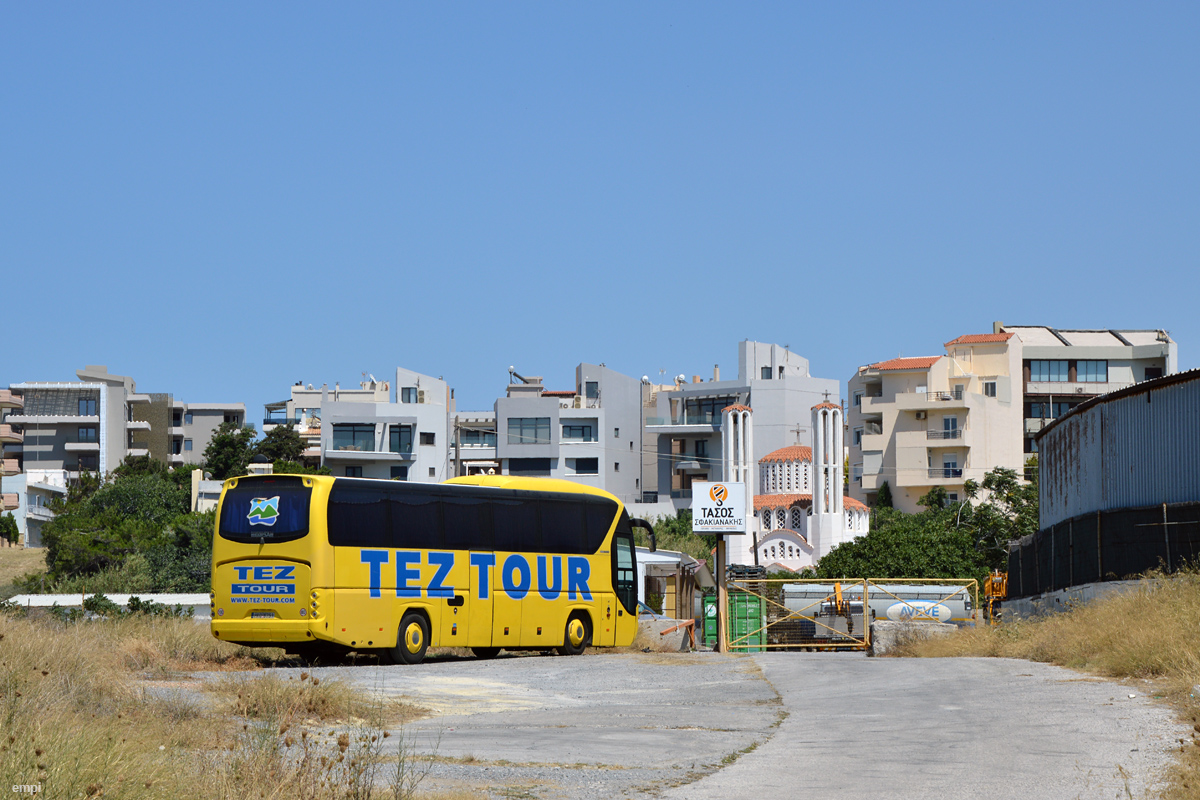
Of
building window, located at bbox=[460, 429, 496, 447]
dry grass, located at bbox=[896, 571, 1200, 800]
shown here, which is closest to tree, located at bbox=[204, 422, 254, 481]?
building window, located at bbox=[460, 429, 496, 447]

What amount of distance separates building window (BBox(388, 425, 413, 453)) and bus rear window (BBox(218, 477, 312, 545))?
83.2 m

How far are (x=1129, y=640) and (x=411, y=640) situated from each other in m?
12.4

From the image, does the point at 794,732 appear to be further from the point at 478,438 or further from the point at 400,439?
the point at 478,438

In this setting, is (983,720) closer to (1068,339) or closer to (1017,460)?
(1017,460)

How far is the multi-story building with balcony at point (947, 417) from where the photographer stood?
98.6 metres

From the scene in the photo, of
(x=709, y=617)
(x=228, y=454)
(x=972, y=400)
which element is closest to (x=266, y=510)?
(x=709, y=617)

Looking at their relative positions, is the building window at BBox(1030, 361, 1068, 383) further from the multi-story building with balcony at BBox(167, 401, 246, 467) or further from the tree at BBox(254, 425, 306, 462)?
the multi-story building with balcony at BBox(167, 401, 246, 467)

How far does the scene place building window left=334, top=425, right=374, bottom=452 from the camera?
106m

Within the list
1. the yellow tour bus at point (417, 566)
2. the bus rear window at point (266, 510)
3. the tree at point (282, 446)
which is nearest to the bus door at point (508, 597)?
the yellow tour bus at point (417, 566)

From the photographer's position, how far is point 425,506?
25562mm

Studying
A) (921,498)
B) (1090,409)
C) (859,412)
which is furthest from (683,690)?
(859,412)

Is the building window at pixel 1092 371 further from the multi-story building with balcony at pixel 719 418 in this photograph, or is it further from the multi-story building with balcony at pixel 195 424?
the multi-story building with balcony at pixel 195 424

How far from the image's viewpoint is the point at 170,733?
10.7m

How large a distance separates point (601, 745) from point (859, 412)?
9668 centimetres
